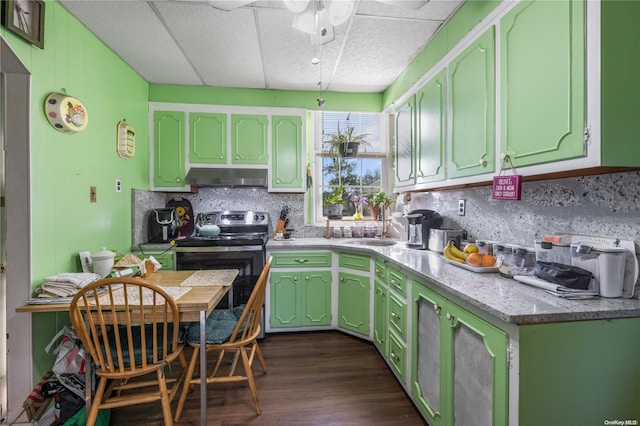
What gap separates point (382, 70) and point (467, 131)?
1363mm

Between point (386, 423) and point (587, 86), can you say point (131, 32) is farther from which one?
point (386, 423)

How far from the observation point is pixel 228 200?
128 inches

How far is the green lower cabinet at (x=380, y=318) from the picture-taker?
87.3 inches

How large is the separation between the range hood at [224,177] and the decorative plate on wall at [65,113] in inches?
41.0

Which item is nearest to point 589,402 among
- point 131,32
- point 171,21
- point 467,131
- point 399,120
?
point 467,131

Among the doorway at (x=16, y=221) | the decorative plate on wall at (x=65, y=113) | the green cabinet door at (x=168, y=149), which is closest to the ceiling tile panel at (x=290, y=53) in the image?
the green cabinet door at (x=168, y=149)

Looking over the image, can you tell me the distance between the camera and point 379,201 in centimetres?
318

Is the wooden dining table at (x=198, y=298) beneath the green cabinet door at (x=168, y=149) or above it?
beneath

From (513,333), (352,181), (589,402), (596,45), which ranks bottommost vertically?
(589,402)

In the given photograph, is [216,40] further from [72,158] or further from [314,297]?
[314,297]

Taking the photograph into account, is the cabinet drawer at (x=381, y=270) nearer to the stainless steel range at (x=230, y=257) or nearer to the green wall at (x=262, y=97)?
the stainless steel range at (x=230, y=257)

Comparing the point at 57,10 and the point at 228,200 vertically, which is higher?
the point at 57,10

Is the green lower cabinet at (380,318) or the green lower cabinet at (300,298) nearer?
the green lower cabinet at (380,318)

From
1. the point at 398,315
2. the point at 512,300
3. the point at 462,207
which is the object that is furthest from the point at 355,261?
the point at 512,300
